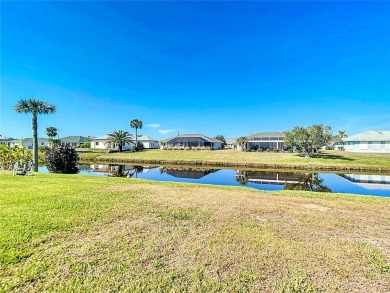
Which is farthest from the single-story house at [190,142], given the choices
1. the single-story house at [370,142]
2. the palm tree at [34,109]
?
the palm tree at [34,109]

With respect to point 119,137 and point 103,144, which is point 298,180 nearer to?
point 119,137

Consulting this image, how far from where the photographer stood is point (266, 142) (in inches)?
2384

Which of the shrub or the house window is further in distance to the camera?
the house window

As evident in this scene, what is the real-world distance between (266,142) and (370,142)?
22314mm

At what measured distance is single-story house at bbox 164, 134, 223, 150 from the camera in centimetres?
6469

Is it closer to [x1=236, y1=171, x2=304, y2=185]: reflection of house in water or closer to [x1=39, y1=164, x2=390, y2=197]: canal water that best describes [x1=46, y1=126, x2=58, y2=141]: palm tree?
[x1=39, y1=164, x2=390, y2=197]: canal water

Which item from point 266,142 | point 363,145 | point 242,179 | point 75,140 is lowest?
point 242,179

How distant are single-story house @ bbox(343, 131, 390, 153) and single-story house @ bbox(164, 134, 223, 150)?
1349 inches

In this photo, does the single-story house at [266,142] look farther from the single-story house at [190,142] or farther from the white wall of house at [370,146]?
the white wall of house at [370,146]

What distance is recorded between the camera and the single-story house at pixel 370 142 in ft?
161

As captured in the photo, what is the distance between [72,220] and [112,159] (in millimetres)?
40957

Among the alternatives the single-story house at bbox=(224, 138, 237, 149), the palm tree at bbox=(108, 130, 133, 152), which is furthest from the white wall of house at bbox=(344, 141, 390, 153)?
the palm tree at bbox=(108, 130, 133, 152)

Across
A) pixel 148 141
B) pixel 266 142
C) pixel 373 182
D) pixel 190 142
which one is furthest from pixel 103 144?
pixel 373 182

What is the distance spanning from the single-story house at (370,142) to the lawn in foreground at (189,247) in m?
52.3
